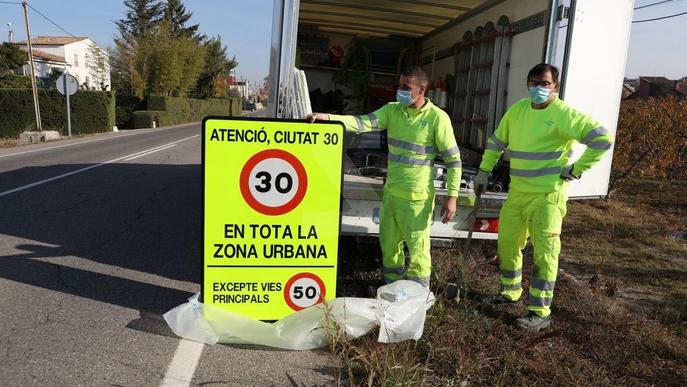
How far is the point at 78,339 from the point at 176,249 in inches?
85.9

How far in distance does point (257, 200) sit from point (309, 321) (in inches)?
34.7

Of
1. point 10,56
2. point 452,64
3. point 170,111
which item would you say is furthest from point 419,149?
point 10,56

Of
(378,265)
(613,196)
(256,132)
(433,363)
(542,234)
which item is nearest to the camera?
(433,363)

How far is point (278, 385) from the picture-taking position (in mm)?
3033

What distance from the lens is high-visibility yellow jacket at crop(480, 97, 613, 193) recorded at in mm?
3719

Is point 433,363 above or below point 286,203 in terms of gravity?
below

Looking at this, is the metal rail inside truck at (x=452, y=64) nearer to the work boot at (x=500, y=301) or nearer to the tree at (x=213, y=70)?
the work boot at (x=500, y=301)

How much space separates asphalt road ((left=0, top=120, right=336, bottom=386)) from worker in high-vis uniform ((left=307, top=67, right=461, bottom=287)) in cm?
111

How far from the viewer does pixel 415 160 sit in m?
3.93

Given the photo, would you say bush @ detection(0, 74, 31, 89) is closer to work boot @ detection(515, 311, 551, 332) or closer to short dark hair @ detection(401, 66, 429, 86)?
short dark hair @ detection(401, 66, 429, 86)

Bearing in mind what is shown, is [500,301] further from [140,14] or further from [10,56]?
[140,14]

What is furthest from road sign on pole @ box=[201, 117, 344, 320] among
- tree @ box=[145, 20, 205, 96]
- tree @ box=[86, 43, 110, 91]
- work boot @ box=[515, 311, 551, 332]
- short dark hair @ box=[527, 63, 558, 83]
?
tree @ box=[86, 43, 110, 91]

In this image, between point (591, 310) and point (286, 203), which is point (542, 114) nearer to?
point (591, 310)

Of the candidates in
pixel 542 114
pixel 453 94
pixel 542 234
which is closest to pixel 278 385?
pixel 542 234
